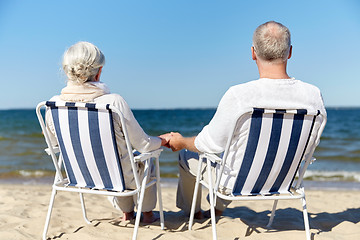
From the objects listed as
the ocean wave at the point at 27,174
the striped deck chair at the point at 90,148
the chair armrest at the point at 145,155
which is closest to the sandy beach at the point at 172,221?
the striped deck chair at the point at 90,148

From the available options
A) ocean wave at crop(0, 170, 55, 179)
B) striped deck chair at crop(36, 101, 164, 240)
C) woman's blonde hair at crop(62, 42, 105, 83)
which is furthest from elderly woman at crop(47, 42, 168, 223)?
ocean wave at crop(0, 170, 55, 179)

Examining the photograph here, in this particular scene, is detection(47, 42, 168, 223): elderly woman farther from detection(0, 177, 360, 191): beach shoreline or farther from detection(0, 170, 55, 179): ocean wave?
detection(0, 170, 55, 179): ocean wave

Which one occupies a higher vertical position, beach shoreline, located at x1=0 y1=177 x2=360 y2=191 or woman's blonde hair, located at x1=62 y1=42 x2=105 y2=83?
woman's blonde hair, located at x1=62 y1=42 x2=105 y2=83

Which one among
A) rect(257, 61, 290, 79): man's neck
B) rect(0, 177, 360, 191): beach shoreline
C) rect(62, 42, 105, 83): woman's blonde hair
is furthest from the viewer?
rect(0, 177, 360, 191): beach shoreline

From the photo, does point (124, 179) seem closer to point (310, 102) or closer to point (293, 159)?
point (293, 159)

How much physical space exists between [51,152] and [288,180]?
1674 mm

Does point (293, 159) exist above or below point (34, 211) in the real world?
above

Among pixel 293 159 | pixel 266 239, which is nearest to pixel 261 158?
pixel 293 159

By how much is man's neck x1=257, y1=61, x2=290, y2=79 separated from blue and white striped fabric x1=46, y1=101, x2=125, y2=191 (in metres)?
1.02

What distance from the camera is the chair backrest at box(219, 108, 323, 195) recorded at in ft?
6.98

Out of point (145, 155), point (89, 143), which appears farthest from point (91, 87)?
point (145, 155)

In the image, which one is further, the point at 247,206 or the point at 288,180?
the point at 247,206

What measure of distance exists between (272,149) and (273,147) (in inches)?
0.6

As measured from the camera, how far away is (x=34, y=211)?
357 centimetres
